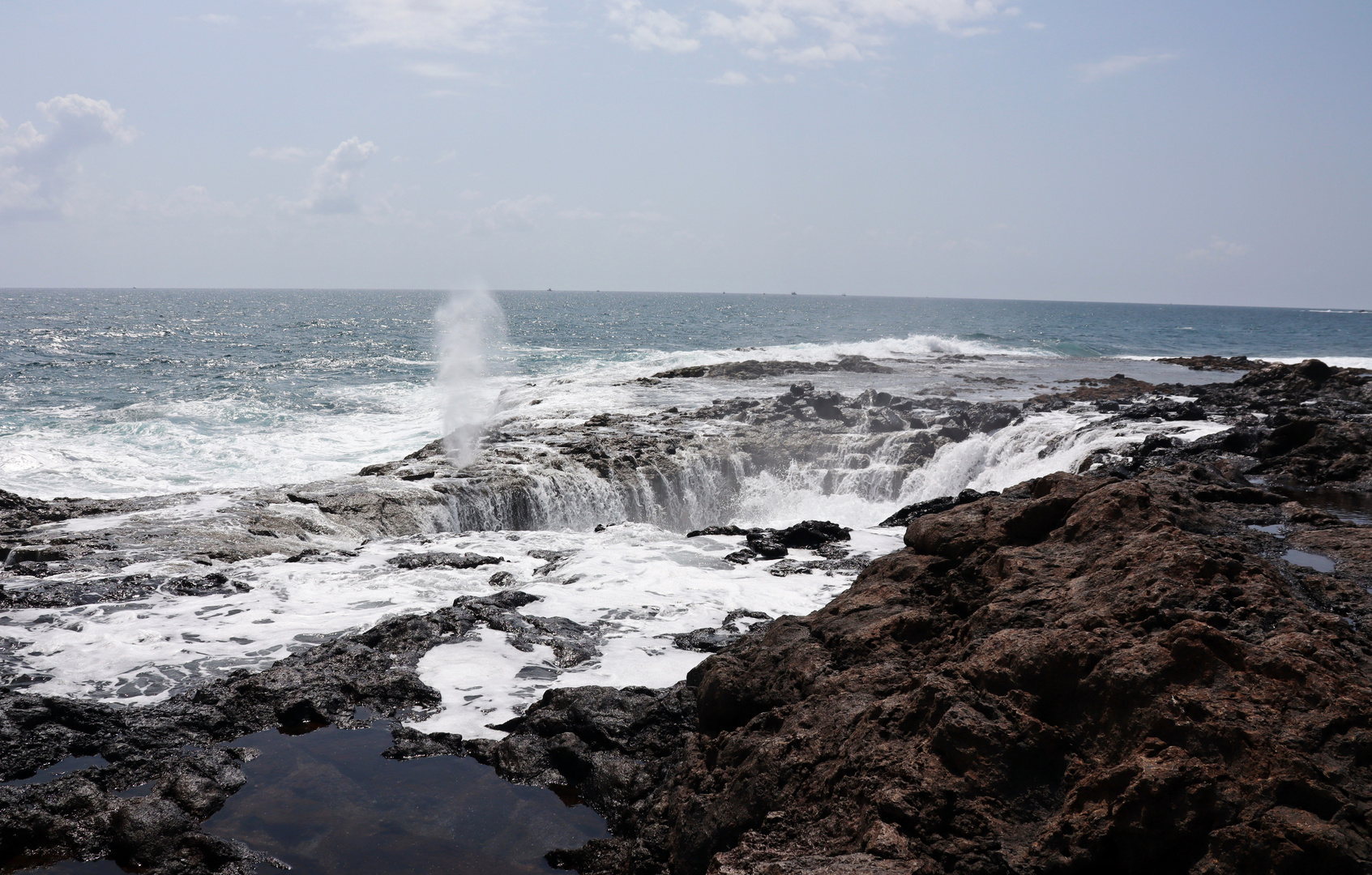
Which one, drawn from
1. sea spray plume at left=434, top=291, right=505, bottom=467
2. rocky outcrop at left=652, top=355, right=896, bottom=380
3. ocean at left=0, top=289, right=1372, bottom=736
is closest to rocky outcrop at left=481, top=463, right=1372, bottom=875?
ocean at left=0, top=289, right=1372, bottom=736

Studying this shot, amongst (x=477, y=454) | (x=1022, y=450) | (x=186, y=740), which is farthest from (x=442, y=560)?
(x=1022, y=450)

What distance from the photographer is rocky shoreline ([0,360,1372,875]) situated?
10.3 ft

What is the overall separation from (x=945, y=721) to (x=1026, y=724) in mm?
349

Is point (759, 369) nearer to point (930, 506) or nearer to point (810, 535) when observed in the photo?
point (930, 506)

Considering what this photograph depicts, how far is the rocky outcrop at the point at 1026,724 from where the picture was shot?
308 cm

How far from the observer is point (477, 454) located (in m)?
16.8

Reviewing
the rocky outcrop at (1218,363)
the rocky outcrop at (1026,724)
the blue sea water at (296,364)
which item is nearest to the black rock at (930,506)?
the rocky outcrop at (1026,724)

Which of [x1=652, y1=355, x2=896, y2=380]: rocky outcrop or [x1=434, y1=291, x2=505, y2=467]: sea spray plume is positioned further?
[x1=652, y1=355, x2=896, y2=380]: rocky outcrop

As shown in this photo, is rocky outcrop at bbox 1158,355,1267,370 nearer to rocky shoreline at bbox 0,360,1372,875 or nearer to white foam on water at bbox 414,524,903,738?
white foam on water at bbox 414,524,903,738

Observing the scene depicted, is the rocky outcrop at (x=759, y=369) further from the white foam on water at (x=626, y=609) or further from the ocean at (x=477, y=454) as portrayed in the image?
the white foam on water at (x=626, y=609)

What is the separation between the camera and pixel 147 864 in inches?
183

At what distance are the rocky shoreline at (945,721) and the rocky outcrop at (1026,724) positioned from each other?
0.4 inches

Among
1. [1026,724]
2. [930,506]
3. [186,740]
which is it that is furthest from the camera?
Answer: [930,506]

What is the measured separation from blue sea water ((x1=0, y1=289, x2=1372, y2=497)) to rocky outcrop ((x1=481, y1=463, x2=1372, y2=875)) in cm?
1728
